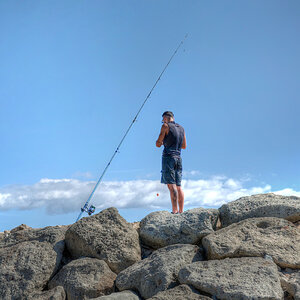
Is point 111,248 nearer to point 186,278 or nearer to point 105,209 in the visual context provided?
point 105,209

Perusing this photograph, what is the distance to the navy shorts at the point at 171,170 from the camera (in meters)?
8.05

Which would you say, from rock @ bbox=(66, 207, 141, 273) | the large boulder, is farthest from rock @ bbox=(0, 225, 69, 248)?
rock @ bbox=(66, 207, 141, 273)

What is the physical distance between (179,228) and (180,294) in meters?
1.83

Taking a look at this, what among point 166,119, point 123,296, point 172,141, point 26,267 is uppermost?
point 166,119

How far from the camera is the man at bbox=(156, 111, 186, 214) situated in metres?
8.03

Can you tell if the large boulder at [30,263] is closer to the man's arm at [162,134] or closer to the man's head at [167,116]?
the man's arm at [162,134]

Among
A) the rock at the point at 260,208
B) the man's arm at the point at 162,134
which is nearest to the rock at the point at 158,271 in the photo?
the rock at the point at 260,208

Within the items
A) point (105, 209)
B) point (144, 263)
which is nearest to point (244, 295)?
point (144, 263)

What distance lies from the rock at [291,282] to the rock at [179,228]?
156 centimetres

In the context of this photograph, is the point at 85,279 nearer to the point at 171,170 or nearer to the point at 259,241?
the point at 259,241

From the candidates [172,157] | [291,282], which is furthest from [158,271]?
[172,157]

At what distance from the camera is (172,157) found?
26.8 feet

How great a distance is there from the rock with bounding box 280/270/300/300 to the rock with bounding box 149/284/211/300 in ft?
4.16

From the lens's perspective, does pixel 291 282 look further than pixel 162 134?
No
